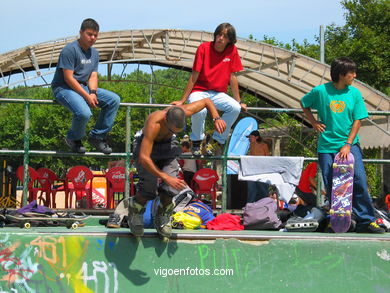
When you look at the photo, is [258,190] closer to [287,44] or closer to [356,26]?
[356,26]

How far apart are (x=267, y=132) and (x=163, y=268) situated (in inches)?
928

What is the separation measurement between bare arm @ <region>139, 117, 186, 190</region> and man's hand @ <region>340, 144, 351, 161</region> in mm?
1715

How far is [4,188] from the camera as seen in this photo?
1144 cm

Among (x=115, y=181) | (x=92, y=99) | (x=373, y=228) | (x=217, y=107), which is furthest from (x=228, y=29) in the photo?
(x=115, y=181)

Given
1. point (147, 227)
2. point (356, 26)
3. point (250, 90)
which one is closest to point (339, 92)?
point (147, 227)

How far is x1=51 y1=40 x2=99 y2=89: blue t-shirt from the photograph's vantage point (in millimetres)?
5789

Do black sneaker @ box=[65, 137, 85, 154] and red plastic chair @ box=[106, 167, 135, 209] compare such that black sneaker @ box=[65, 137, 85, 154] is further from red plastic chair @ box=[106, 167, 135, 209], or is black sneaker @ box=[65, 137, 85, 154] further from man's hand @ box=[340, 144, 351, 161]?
red plastic chair @ box=[106, 167, 135, 209]

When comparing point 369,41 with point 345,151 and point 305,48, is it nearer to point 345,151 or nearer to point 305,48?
point 305,48

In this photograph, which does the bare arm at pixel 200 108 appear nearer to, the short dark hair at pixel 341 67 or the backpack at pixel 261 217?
the backpack at pixel 261 217

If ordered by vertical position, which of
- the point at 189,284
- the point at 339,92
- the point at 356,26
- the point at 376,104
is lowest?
the point at 189,284

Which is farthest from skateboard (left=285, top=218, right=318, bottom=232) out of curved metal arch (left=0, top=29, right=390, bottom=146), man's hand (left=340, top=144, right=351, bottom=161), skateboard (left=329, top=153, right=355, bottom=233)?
curved metal arch (left=0, top=29, right=390, bottom=146)

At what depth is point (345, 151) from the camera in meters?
5.11

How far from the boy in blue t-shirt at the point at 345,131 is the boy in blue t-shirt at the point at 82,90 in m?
2.30

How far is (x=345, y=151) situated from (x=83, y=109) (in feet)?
8.84
